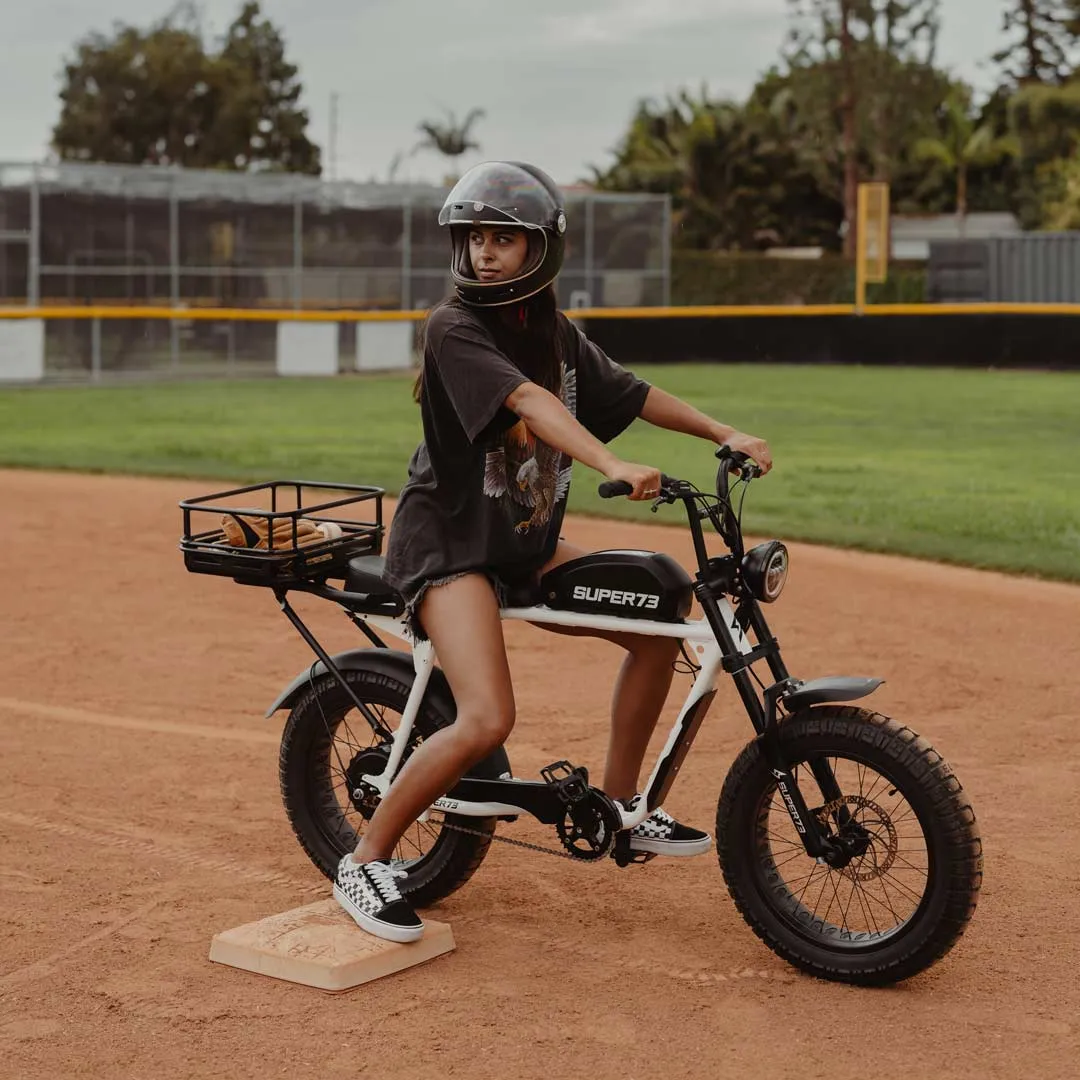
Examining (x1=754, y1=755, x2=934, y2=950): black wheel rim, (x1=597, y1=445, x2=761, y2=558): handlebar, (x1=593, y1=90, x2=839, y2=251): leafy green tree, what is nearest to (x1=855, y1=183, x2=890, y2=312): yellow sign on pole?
(x1=593, y1=90, x2=839, y2=251): leafy green tree

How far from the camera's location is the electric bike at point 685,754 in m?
4.18

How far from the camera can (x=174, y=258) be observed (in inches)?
1118

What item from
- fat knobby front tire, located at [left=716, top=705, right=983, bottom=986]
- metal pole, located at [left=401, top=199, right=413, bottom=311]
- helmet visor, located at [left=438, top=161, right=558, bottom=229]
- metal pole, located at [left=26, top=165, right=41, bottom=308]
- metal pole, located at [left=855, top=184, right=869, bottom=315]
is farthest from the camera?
metal pole, located at [left=855, top=184, right=869, bottom=315]

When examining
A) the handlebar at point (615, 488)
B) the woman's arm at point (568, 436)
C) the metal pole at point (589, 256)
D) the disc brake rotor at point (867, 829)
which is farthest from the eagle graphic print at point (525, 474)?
the metal pole at point (589, 256)

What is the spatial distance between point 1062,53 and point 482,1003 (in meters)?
74.2

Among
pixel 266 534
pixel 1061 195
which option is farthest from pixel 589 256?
pixel 1061 195

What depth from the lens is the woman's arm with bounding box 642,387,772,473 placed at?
436 cm

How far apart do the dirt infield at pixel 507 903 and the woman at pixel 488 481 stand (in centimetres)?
38

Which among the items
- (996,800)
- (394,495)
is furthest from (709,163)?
(996,800)

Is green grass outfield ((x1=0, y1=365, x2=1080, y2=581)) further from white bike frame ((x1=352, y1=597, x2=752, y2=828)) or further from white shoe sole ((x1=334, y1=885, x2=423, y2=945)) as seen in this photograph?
white shoe sole ((x1=334, y1=885, x2=423, y2=945))

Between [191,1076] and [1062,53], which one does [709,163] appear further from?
[191,1076]

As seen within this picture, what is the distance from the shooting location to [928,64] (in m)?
58.1

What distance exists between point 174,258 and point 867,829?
83.9 ft

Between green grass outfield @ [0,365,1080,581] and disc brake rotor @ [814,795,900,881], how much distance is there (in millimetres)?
6416
